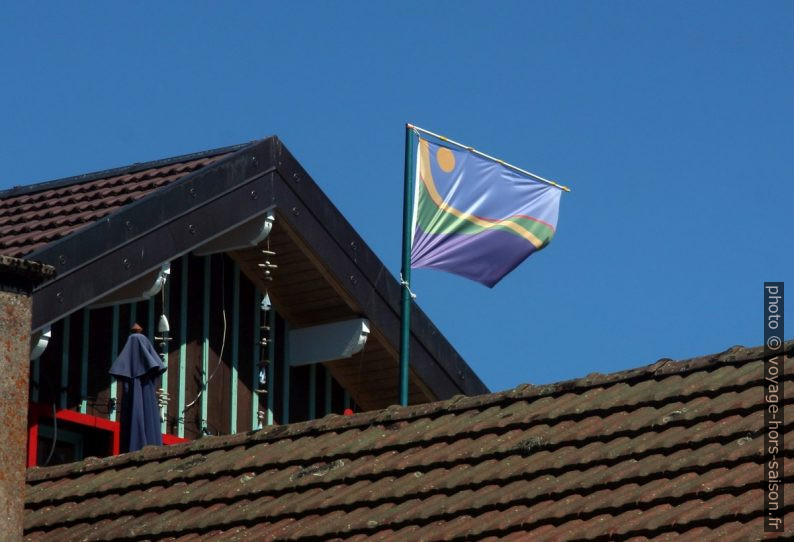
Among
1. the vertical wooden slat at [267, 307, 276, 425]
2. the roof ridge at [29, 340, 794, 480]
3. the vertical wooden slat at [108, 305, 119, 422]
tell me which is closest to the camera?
the roof ridge at [29, 340, 794, 480]

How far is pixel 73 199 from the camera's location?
15.2m

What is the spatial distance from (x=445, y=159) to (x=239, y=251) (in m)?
2.33

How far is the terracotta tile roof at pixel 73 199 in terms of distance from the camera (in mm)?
14234

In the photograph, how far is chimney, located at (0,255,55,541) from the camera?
29.2ft

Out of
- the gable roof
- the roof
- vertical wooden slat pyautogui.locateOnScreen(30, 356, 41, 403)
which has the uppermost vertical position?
the gable roof

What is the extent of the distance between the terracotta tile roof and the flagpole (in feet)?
6.09

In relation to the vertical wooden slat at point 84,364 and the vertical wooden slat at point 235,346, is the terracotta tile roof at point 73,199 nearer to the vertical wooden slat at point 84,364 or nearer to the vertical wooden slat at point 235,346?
the vertical wooden slat at point 84,364

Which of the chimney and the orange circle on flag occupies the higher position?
the orange circle on flag

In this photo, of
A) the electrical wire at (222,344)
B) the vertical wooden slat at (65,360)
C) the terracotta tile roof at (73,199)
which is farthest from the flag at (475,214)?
the vertical wooden slat at (65,360)

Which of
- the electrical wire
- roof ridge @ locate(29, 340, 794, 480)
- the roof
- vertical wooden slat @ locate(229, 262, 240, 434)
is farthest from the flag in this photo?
the roof

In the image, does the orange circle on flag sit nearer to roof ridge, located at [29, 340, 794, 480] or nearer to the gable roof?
the gable roof

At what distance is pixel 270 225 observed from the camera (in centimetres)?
1574

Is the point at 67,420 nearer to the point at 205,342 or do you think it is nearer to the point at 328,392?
the point at 205,342

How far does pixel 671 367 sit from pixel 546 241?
26.7ft
